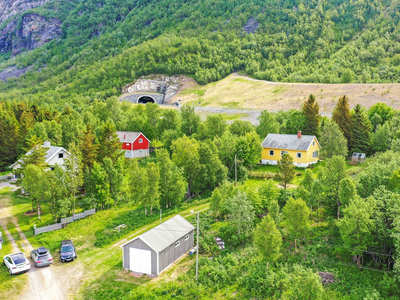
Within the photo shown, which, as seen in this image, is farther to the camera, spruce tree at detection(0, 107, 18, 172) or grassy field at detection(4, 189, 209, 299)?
spruce tree at detection(0, 107, 18, 172)

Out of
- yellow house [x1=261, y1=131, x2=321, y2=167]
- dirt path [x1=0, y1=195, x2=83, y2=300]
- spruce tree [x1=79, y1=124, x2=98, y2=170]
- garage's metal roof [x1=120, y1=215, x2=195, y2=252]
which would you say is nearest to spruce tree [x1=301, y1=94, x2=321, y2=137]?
yellow house [x1=261, y1=131, x2=321, y2=167]

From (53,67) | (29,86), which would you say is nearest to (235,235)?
(29,86)

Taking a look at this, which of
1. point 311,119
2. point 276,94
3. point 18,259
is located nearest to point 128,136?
point 311,119

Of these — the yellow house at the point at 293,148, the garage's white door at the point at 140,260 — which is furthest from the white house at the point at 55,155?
the yellow house at the point at 293,148

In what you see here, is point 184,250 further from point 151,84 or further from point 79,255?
point 151,84

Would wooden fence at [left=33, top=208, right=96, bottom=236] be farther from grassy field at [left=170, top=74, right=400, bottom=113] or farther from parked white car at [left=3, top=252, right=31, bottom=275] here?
grassy field at [left=170, top=74, right=400, bottom=113]

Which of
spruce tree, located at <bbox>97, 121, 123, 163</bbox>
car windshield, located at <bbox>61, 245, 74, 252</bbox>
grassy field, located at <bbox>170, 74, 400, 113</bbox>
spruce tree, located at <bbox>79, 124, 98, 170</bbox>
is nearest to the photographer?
car windshield, located at <bbox>61, 245, 74, 252</bbox>
